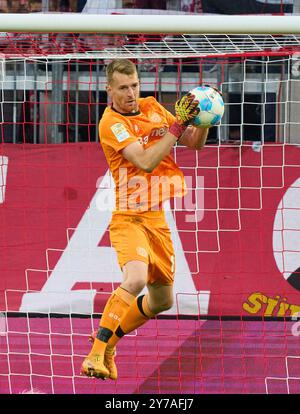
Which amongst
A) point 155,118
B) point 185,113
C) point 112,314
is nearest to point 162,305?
point 112,314

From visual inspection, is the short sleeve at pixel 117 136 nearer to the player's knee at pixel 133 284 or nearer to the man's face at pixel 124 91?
the man's face at pixel 124 91

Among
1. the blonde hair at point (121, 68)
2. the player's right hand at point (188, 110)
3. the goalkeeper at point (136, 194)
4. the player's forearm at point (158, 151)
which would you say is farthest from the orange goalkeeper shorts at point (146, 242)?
the blonde hair at point (121, 68)

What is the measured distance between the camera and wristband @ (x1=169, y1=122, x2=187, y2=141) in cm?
653

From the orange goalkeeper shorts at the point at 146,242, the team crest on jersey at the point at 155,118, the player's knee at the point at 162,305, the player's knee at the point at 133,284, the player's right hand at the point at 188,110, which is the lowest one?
the player's knee at the point at 162,305

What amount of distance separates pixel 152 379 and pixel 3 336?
1229 millimetres

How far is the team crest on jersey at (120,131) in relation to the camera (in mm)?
6711

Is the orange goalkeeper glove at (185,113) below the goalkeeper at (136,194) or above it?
above

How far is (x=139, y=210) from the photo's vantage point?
6.91 m

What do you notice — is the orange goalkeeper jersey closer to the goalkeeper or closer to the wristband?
the goalkeeper

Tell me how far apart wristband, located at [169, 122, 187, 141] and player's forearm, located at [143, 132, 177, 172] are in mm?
22

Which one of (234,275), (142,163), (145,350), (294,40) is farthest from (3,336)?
(294,40)

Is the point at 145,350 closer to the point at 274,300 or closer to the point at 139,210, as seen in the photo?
the point at 274,300

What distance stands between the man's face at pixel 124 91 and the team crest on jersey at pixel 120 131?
13cm

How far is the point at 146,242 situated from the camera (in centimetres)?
684
